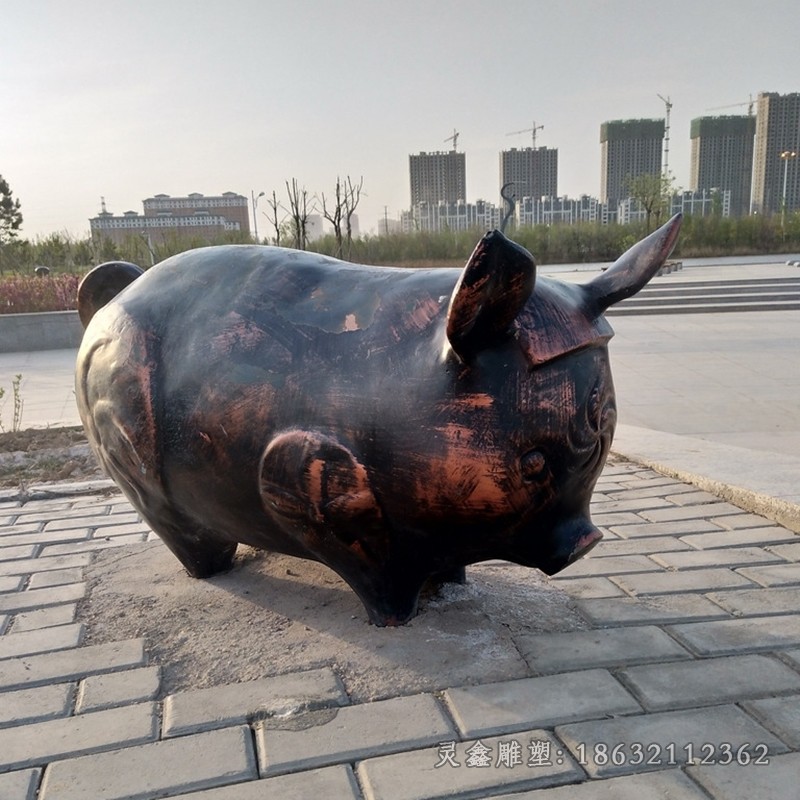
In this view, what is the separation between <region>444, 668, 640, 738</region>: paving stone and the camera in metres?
2.09

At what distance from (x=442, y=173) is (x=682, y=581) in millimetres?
61955

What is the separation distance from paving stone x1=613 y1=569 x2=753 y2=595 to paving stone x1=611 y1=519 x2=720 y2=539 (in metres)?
0.46

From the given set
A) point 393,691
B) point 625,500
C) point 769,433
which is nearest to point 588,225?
point 769,433

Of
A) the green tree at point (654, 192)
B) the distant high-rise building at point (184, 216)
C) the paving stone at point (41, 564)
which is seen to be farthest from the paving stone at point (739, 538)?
the distant high-rise building at point (184, 216)

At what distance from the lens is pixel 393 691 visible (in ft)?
7.39

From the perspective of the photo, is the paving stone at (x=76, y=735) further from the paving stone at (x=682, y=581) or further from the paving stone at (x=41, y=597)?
the paving stone at (x=682, y=581)

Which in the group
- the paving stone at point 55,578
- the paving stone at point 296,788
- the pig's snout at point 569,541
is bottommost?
the paving stone at point 55,578

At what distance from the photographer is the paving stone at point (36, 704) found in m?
2.21

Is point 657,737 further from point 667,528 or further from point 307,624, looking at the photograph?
point 667,528

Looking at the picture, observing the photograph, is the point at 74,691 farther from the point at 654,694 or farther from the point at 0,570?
the point at 654,694

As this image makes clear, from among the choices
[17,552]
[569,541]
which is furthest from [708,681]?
[17,552]

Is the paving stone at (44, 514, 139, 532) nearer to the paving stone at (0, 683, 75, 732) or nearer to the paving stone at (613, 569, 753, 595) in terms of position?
the paving stone at (0, 683, 75, 732)

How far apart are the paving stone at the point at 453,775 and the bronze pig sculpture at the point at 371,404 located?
573mm

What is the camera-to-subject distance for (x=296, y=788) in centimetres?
185
